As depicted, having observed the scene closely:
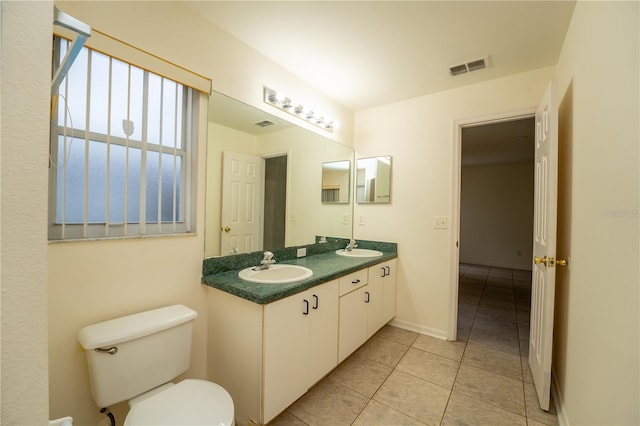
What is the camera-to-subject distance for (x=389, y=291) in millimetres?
2510

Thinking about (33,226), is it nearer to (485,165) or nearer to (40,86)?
(40,86)

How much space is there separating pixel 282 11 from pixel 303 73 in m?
0.65

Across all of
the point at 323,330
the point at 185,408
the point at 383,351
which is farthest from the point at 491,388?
the point at 185,408

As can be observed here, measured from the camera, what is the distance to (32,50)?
1.30 ft

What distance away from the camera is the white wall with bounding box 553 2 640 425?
816 mm

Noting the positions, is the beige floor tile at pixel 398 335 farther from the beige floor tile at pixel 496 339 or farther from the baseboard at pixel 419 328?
the beige floor tile at pixel 496 339

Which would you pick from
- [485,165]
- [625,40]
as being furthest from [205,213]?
[485,165]

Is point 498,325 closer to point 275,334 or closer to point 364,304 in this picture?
point 364,304

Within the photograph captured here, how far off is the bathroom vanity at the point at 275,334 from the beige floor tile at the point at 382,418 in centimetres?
32

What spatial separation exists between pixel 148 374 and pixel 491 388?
2.06 metres

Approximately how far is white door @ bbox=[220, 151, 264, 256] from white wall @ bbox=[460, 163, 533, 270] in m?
5.83

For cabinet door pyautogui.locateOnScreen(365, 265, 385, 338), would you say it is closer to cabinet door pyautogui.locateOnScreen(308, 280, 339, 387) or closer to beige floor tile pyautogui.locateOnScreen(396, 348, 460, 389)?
beige floor tile pyautogui.locateOnScreen(396, 348, 460, 389)

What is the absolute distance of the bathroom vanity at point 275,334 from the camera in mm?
1286

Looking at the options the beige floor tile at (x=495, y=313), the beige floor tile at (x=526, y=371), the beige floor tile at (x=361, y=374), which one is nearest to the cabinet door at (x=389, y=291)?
the beige floor tile at (x=361, y=374)
